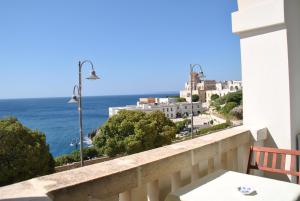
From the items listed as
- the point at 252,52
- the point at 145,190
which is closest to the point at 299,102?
the point at 252,52

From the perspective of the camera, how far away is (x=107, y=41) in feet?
154

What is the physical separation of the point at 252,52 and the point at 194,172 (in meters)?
1.30

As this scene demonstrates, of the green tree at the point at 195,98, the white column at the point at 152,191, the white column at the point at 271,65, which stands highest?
the white column at the point at 271,65

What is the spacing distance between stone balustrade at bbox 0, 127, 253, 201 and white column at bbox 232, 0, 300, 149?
44cm

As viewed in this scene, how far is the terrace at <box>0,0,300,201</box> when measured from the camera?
142 cm

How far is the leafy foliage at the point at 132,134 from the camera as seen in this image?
A: 17.0 metres

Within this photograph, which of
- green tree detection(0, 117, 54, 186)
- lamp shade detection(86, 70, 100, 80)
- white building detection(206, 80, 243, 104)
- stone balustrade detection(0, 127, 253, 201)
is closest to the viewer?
stone balustrade detection(0, 127, 253, 201)

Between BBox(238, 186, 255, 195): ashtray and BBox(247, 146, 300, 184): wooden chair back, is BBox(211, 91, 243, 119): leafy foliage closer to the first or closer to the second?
BBox(247, 146, 300, 184): wooden chair back

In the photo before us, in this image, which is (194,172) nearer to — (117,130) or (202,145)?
(202,145)

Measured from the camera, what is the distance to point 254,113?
233cm

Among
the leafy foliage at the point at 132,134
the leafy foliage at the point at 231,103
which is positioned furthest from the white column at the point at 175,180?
the leafy foliage at the point at 231,103

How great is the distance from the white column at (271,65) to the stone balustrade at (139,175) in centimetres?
44

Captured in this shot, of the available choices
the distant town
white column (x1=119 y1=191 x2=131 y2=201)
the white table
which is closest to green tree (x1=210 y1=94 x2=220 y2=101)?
the distant town

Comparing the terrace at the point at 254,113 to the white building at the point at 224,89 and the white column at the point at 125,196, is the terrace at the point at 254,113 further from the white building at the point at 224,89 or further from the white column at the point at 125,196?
the white building at the point at 224,89
